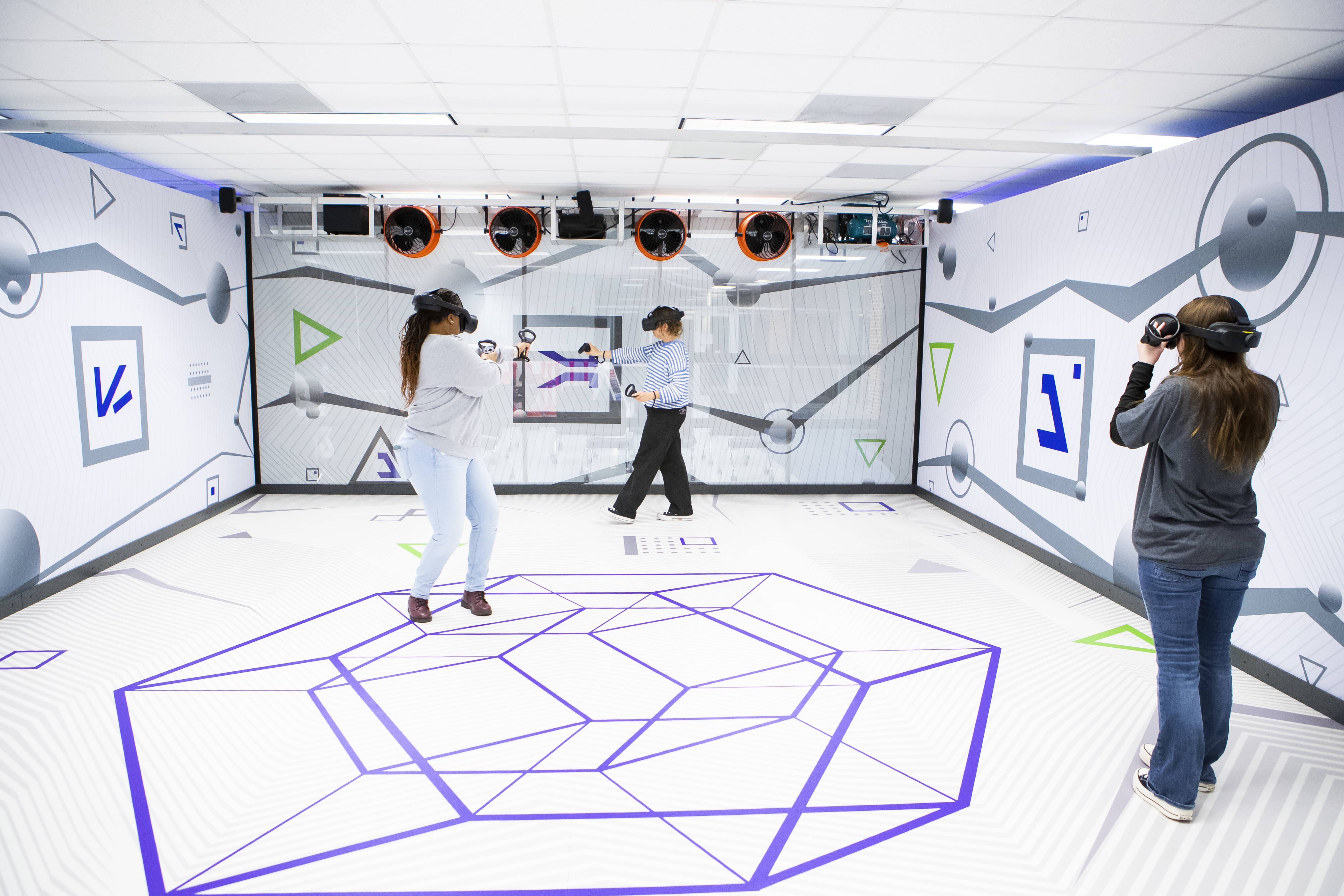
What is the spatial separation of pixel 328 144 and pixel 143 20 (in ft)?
5.84

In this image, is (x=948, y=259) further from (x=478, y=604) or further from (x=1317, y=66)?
(x=478, y=604)

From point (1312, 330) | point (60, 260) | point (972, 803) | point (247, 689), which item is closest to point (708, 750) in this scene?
point (972, 803)

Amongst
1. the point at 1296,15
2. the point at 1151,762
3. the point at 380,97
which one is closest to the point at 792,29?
the point at 1296,15

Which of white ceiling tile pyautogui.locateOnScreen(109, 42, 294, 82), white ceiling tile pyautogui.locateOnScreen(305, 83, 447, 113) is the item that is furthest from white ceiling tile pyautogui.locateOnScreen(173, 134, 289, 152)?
white ceiling tile pyautogui.locateOnScreen(109, 42, 294, 82)

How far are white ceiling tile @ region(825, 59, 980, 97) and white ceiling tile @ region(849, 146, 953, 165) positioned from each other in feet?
3.20

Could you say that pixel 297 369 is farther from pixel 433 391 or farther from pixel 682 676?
pixel 682 676

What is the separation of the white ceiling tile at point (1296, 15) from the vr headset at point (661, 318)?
390cm

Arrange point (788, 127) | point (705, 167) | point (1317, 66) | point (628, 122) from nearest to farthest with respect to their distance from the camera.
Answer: point (1317, 66) < point (628, 122) < point (788, 127) < point (705, 167)

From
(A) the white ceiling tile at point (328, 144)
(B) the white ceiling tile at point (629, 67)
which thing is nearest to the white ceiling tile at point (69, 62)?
(A) the white ceiling tile at point (328, 144)

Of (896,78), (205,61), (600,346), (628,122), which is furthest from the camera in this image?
(600,346)

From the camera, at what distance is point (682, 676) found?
11.3 ft

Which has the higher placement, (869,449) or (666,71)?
(666,71)

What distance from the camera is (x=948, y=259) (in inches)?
266

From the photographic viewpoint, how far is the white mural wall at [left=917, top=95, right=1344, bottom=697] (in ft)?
10.7
